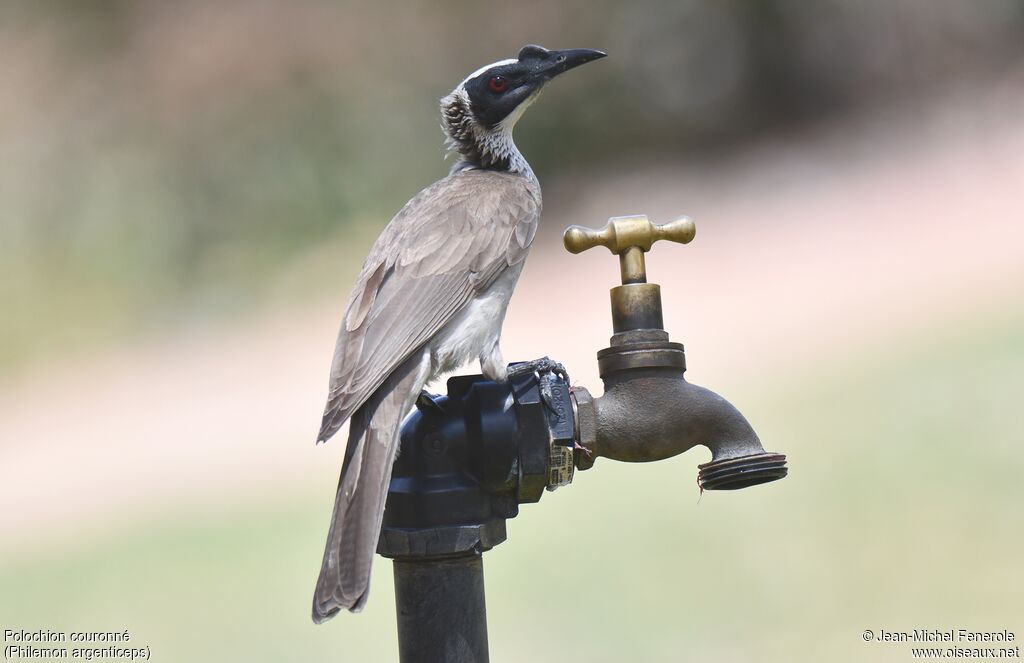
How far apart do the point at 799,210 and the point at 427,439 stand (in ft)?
14.3

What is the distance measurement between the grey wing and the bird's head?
0.16m

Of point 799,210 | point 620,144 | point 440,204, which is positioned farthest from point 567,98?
point 440,204

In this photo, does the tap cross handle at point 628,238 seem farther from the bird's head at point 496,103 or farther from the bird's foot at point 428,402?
the bird's head at point 496,103

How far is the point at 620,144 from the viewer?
5.74 meters

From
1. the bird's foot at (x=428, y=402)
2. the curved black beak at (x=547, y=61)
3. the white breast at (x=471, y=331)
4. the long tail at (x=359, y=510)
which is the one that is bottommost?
the long tail at (x=359, y=510)

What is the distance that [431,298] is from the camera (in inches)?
81.4

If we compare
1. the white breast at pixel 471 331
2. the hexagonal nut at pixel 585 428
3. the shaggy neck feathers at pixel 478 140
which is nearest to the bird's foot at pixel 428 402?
the white breast at pixel 471 331

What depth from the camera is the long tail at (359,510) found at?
4.96 feet

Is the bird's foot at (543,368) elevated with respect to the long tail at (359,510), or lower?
elevated

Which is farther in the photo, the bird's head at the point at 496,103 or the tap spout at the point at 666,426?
the bird's head at the point at 496,103

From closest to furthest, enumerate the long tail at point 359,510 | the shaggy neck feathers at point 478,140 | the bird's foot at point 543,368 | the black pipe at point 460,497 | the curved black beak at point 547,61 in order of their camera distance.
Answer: the long tail at point 359,510 < the black pipe at point 460,497 < the bird's foot at point 543,368 < the curved black beak at point 547,61 < the shaggy neck feathers at point 478,140

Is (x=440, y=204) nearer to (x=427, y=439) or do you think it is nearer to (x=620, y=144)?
(x=427, y=439)

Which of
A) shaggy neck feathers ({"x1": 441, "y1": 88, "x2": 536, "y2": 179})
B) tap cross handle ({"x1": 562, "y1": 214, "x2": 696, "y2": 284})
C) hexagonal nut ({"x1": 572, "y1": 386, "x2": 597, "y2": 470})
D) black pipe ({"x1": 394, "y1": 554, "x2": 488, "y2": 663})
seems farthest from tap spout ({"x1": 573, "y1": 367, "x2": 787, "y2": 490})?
shaggy neck feathers ({"x1": 441, "y1": 88, "x2": 536, "y2": 179})

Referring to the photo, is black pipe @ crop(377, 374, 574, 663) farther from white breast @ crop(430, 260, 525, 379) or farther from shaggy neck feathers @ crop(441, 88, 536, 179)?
shaggy neck feathers @ crop(441, 88, 536, 179)
